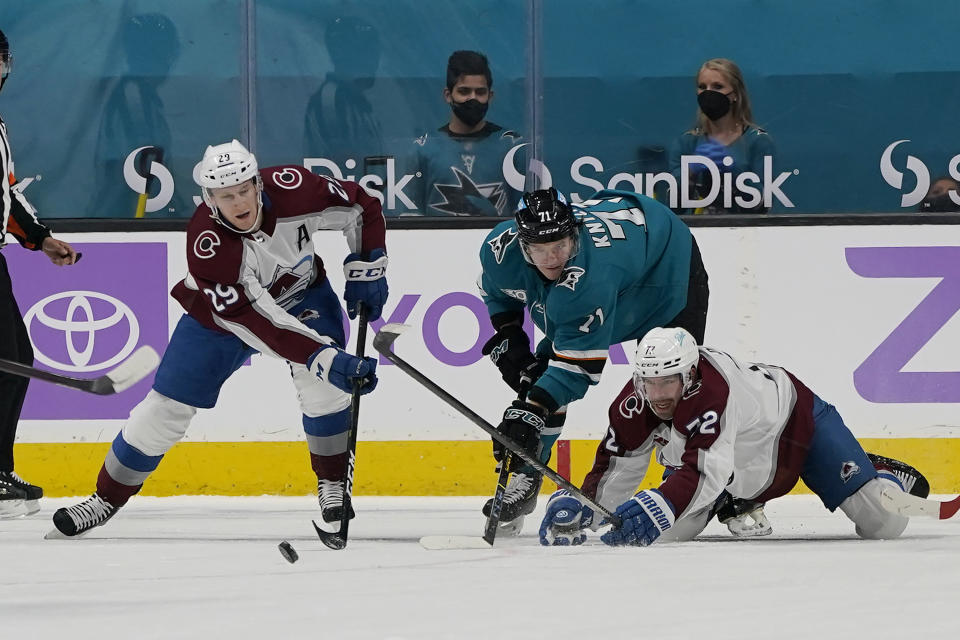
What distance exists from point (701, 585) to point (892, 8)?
9.54 ft

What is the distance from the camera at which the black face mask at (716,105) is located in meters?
5.17

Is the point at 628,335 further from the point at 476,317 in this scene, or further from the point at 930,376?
the point at 930,376

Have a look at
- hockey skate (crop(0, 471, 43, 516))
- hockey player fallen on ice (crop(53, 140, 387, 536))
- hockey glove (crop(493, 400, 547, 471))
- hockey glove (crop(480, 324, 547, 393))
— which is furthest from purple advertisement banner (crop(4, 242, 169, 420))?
hockey glove (crop(493, 400, 547, 471))

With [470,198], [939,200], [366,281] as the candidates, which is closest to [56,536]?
[366,281]

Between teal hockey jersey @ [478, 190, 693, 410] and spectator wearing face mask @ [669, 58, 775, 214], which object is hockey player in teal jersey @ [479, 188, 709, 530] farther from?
spectator wearing face mask @ [669, 58, 775, 214]

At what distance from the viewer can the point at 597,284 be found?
12.0 feet

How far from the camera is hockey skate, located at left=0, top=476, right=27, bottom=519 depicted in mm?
4457

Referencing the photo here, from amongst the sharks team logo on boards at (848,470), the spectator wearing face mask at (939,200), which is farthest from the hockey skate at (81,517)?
the spectator wearing face mask at (939,200)

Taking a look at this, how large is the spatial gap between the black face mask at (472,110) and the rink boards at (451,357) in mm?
569

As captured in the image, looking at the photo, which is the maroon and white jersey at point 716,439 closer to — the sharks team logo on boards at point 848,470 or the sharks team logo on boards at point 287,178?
Answer: the sharks team logo on boards at point 848,470

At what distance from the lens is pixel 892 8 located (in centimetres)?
513

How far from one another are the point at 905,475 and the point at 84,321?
99.4 inches

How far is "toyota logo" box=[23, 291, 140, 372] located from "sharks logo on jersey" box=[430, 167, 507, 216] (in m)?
1.04

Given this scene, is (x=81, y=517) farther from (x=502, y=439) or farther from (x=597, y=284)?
(x=597, y=284)
